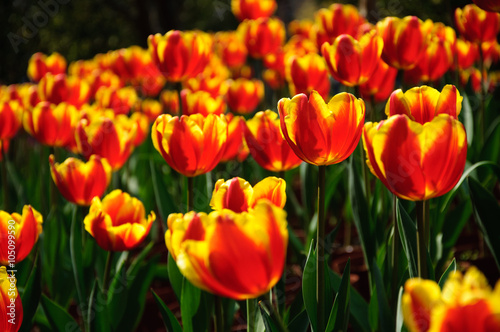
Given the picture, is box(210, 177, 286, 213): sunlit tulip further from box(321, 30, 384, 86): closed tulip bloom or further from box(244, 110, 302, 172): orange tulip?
box(321, 30, 384, 86): closed tulip bloom

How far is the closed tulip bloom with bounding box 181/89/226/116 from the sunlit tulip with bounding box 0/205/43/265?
2.22 feet

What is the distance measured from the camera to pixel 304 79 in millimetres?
1850

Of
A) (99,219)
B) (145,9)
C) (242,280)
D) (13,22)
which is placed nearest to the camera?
(242,280)

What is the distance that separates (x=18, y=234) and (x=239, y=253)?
0.73 meters

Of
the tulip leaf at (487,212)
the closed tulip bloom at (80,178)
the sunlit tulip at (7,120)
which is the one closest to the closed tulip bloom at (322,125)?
the tulip leaf at (487,212)

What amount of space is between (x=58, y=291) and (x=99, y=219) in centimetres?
67

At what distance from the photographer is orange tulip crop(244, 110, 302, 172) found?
1312 millimetres

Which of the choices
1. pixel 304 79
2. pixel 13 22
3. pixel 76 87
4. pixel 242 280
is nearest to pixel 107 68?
pixel 76 87

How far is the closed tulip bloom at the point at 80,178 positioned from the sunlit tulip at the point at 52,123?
0.49 metres

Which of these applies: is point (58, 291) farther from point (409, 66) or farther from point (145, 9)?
point (145, 9)

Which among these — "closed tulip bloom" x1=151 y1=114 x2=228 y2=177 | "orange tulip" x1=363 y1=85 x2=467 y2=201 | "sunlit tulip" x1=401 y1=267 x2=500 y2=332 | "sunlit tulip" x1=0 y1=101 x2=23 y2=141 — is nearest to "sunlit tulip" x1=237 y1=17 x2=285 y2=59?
"sunlit tulip" x1=0 y1=101 x2=23 y2=141

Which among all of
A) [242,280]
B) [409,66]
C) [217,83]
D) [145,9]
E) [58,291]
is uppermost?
[242,280]

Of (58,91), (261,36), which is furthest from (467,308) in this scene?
(261,36)

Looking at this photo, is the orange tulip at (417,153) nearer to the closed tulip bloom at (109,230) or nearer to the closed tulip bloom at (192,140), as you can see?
the closed tulip bloom at (192,140)
